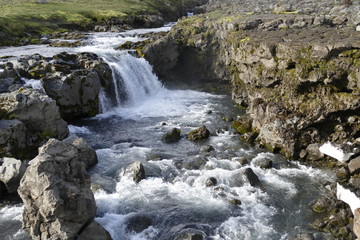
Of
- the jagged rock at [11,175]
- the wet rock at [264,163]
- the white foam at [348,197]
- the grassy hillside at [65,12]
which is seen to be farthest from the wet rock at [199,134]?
the grassy hillside at [65,12]

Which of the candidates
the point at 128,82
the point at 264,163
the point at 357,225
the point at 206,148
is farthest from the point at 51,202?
the point at 128,82

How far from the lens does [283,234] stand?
840 inches

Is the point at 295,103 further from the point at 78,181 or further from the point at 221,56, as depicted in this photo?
the point at 221,56

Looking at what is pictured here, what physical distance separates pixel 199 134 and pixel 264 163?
9101 millimetres

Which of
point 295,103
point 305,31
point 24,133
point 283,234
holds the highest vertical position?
point 305,31

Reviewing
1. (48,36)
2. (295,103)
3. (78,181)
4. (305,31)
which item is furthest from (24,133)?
(48,36)

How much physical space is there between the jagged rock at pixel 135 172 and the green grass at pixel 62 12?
53542 millimetres

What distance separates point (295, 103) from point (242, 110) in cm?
1407

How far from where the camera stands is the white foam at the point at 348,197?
2170cm

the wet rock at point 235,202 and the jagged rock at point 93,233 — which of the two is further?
the wet rock at point 235,202

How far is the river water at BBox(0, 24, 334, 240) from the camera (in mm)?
22048

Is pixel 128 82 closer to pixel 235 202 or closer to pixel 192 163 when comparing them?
pixel 192 163

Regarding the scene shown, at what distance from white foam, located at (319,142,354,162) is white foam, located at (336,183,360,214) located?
12.7 feet

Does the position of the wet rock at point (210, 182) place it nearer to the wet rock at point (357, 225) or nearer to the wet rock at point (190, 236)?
the wet rock at point (190, 236)
